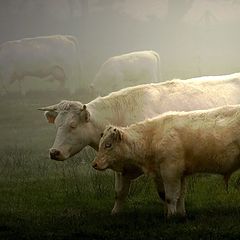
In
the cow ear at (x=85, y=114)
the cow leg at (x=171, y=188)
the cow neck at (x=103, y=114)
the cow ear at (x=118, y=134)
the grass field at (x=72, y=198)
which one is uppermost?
the cow ear at (x=118, y=134)

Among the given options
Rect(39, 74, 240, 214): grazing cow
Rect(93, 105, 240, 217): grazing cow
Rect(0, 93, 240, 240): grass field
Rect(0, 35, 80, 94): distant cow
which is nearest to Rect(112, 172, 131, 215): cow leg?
Rect(39, 74, 240, 214): grazing cow

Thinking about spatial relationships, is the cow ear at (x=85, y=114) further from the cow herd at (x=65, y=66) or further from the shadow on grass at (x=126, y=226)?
the cow herd at (x=65, y=66)

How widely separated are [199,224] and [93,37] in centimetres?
489

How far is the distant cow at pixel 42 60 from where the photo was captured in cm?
1001

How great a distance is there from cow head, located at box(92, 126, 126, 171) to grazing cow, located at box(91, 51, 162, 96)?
371cm

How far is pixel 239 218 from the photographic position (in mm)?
6293

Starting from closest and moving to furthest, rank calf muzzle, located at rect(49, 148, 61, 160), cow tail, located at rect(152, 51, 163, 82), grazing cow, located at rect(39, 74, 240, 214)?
calf muzzle, located at rect(49, 148, 61, 160) → grazing cow, located at rect(39, 74, 240, 214) → cow tail, located at rect(152, 51, 163, 82)

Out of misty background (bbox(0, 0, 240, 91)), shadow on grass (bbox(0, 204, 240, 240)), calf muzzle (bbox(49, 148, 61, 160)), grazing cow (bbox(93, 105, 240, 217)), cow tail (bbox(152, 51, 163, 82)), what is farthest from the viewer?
cow tail (bbox(152, 51, 163, 82))

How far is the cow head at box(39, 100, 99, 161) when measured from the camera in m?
6.93

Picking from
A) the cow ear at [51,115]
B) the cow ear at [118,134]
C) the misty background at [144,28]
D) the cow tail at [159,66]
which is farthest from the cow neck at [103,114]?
the cow tail at [159,66]

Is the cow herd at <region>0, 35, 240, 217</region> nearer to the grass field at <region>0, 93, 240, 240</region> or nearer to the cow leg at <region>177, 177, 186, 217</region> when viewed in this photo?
the cow leg at <region>177, 177, 186, 217</region>

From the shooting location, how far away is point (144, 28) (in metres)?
10.4

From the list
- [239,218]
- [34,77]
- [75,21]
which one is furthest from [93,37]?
[239,218]

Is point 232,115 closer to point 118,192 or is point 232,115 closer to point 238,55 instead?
point 118,192
